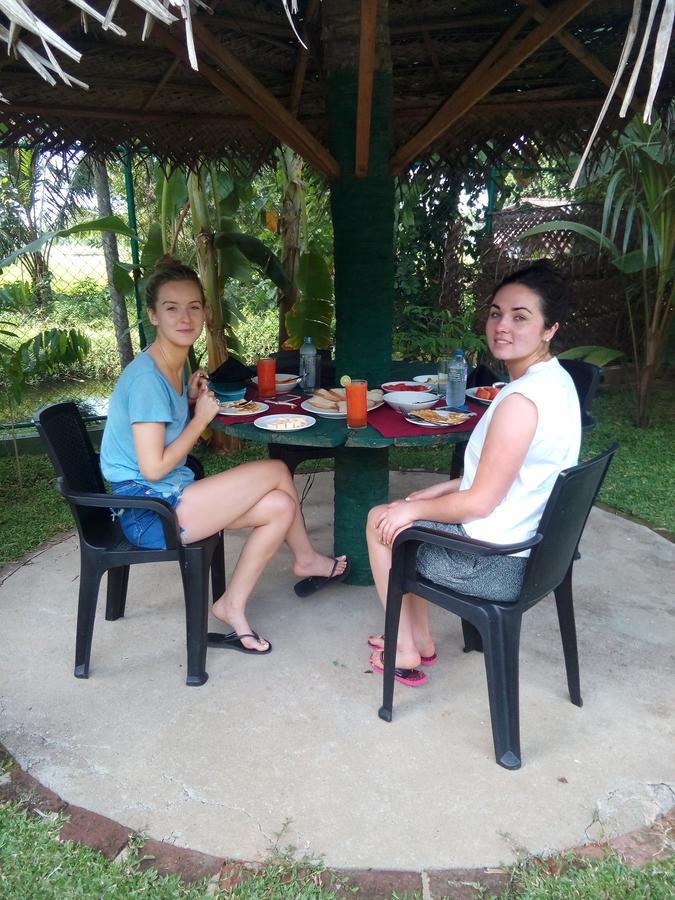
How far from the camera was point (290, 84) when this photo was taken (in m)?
4.09

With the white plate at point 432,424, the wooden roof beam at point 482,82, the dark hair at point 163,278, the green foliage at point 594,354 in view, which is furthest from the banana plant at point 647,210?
the dark hair at point 163,278

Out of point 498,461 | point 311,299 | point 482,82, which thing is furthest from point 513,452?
point 311,299

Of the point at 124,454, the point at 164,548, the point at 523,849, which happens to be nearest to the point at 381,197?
the point at 124,454

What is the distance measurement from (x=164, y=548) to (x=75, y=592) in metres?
1.03

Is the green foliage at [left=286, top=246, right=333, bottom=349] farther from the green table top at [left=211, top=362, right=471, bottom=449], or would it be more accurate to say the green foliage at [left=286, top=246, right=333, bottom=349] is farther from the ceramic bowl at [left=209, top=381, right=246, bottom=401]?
the green table top at [left=211, top=362, right=471, bottom=449]

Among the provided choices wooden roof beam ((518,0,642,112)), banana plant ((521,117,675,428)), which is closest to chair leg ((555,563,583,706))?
wooden roof beam ((518,0,642,112))

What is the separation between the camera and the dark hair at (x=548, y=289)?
206 cm

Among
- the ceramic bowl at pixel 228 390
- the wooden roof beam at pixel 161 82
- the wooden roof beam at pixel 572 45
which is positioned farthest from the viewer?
the wooden roof beam at pixel 161 82

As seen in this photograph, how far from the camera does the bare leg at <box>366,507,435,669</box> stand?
93.7 inches

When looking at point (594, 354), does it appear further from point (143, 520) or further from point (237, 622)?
point (143, 520)

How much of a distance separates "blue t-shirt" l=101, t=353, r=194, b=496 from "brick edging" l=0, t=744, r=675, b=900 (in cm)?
106

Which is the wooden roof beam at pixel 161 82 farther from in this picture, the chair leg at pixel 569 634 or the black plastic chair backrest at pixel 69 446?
the chair leg at pixel 569 634

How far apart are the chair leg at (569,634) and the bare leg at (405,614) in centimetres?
48

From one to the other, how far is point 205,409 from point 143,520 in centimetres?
45
